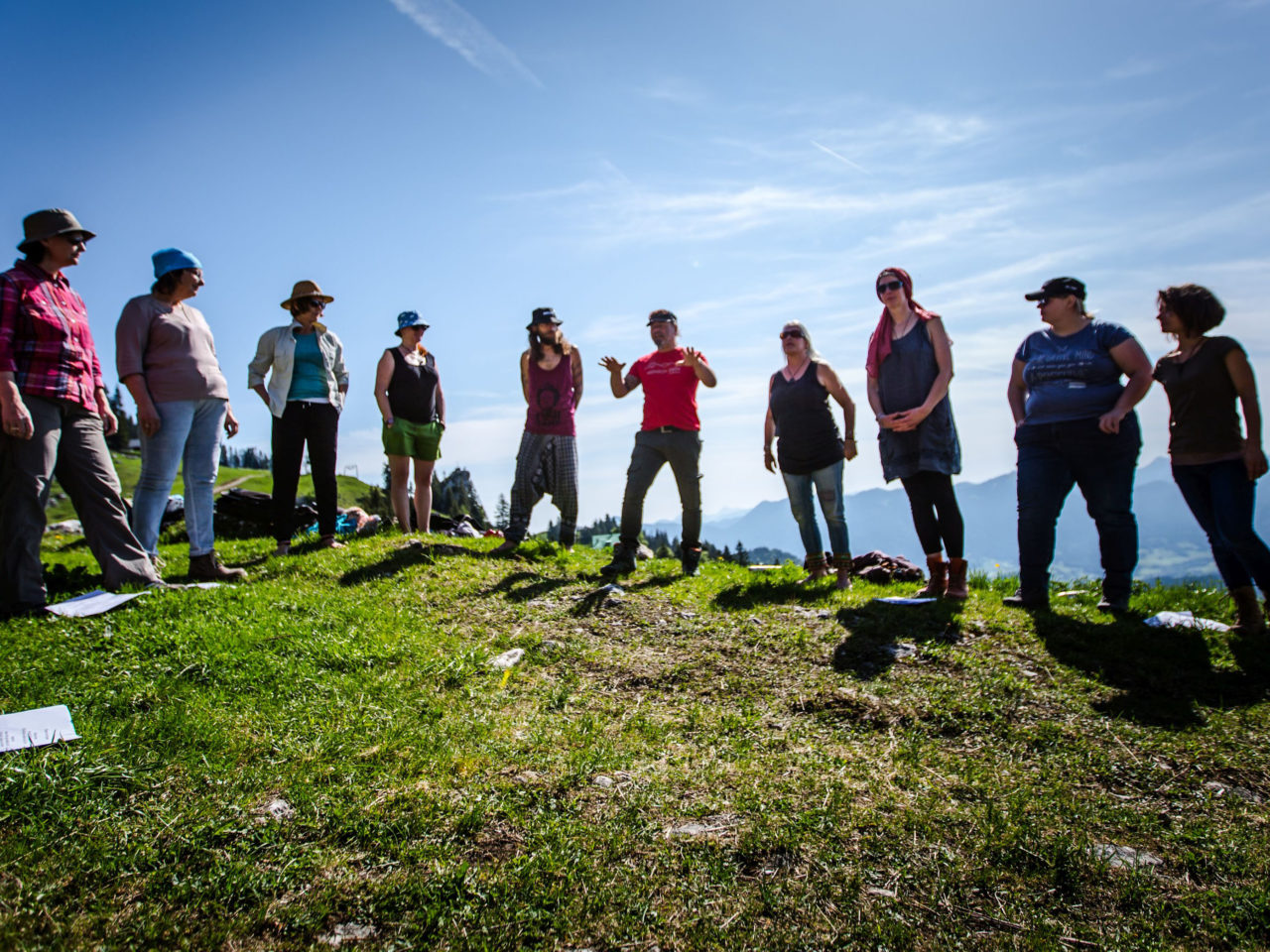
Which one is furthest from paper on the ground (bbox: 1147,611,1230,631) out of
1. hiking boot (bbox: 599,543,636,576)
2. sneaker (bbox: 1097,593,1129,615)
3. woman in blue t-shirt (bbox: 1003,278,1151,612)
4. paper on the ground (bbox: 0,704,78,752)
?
paper on the ground (bbox: 0,704,78,752)

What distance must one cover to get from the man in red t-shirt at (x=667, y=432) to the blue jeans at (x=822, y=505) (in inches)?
48.1

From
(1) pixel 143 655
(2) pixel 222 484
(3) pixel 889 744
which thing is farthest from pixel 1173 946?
A: (2) pixel 222 484

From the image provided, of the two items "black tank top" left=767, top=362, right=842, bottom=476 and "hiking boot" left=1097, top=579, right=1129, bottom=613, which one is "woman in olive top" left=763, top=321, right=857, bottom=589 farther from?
"hiking boot" left=1097, top=579, right=1129, bottom=613

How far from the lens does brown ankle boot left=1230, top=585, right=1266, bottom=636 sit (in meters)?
6.41

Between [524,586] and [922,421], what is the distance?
14.7ft

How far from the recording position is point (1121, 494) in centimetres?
719

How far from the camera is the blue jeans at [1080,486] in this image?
7.12 metres

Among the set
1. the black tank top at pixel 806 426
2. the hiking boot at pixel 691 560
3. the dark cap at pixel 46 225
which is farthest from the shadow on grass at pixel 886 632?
the dark cap at pixel 46 225

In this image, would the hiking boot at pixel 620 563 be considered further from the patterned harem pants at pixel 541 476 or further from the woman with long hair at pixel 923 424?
the woman with long hair at pixel 923 424

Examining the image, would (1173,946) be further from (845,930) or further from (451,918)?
(451,918)

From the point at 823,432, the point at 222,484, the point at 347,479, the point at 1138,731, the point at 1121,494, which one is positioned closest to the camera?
the point at 1138,731

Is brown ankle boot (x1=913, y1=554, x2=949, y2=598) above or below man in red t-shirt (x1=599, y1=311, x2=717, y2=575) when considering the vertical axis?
below

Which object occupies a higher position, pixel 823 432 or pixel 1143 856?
pixel 823 432

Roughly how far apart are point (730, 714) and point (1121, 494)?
477 cm
